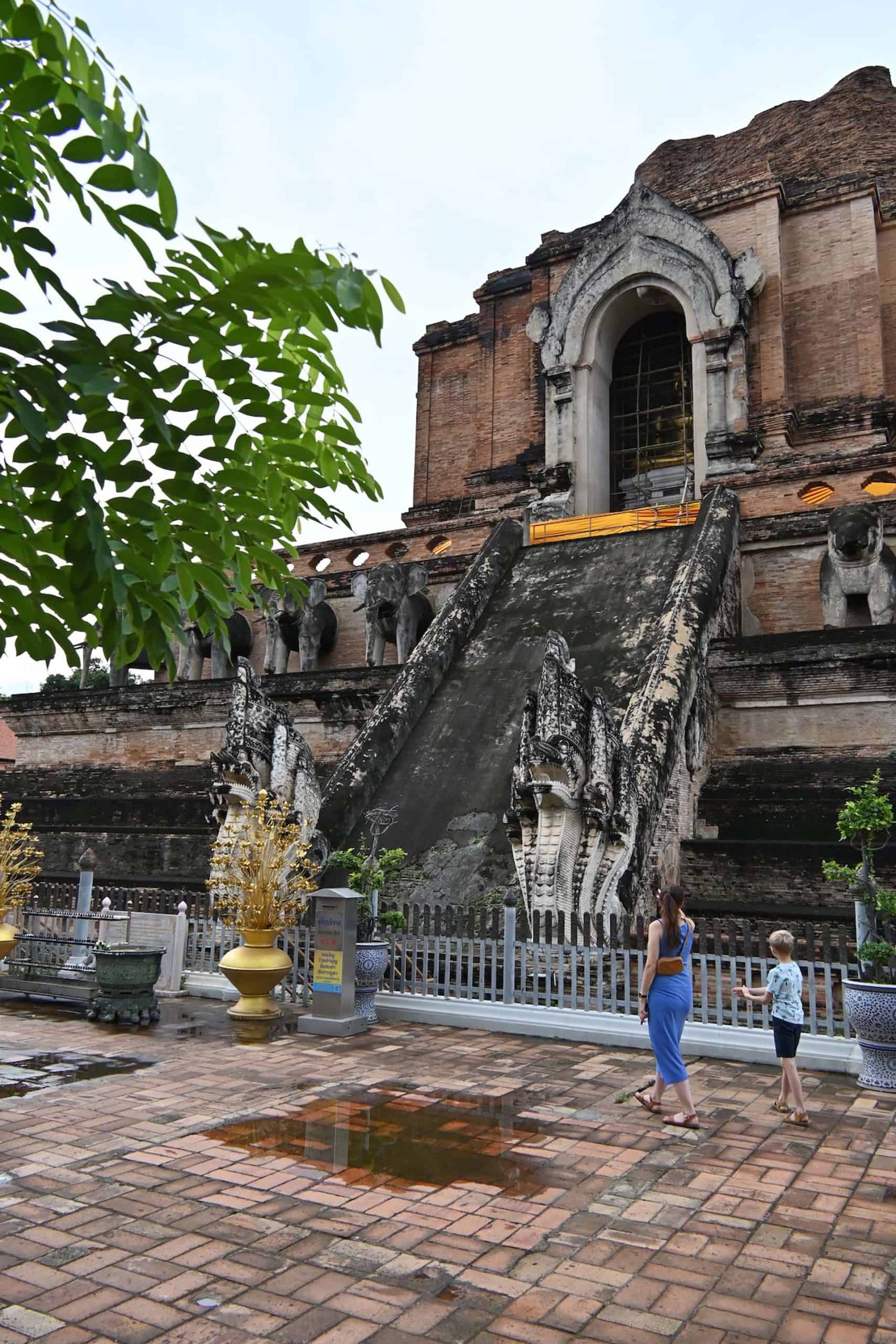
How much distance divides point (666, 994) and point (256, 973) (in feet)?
12.0

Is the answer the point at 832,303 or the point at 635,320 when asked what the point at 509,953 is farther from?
the point at 635,320

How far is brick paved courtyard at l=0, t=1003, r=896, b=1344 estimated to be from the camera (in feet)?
10.8

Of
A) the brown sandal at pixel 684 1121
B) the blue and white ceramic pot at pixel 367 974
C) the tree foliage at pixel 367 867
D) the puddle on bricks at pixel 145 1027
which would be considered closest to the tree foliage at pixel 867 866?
the brown sandal at pixel 684 1121

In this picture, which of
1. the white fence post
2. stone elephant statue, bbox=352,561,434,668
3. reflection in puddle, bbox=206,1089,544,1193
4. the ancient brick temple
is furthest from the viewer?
stone elephant statue, bbox=352,561,434,668

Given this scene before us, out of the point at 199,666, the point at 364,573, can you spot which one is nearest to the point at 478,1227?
the point at 364,573

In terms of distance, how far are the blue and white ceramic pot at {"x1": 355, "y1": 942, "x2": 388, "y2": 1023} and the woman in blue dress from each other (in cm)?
270

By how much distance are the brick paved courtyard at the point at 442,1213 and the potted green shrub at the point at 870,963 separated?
10.6 inches

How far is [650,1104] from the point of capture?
5.64 m

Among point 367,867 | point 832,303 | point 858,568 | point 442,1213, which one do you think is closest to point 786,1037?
point 442,1213

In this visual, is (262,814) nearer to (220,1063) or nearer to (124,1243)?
(220,1063)

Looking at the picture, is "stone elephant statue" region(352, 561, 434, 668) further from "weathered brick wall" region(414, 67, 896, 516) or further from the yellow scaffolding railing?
"weathered brick wall" region(414, 67, 896, 516)

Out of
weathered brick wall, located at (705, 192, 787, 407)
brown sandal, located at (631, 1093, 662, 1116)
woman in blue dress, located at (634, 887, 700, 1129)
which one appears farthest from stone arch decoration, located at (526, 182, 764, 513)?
brown sandal, located at (631, 1093, 662, 1116)

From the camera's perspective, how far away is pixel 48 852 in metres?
15.2

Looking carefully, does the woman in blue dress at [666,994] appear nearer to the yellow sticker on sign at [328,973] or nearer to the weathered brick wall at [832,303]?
the yellow sticker on sign at [328,973]
